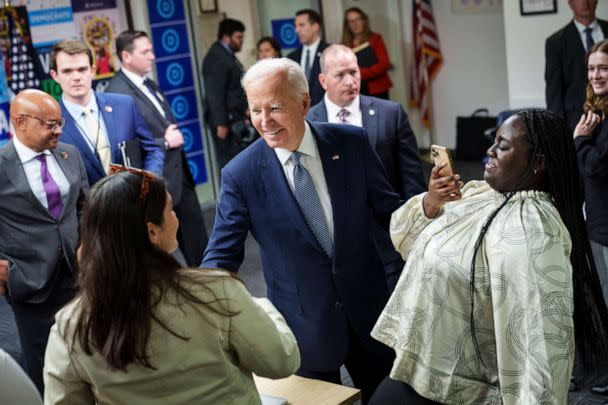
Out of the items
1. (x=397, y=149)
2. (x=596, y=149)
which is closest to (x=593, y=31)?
(x=596, y=149)

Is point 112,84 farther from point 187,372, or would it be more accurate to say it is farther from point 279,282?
point 187,372

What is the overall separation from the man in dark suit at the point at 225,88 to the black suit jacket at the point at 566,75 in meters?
2.98

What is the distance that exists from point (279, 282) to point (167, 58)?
5913 mm

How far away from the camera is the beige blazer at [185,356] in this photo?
201cm

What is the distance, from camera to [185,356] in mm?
2012

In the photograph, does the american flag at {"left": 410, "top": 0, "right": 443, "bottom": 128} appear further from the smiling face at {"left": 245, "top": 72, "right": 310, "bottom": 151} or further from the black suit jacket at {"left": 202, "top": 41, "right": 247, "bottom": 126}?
the smiling face at {"left": 245, "top": 72, "right": 310, "bottom": 151}

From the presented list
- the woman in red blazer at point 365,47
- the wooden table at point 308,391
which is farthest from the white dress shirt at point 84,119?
the woman in red blazer at point 365,47

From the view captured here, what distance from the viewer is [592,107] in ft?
14.4

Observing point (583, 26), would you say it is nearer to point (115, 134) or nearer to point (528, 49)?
point (528, 49)

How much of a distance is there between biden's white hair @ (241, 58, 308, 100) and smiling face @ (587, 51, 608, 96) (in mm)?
2016

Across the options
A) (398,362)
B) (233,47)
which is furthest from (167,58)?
(398,362)

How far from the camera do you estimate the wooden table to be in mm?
2555

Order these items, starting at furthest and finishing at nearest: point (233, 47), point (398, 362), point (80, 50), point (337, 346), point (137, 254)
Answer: point (233, 47) → point (80, 50) → point (337, 346) → point (398, 362) → point (137, 254)

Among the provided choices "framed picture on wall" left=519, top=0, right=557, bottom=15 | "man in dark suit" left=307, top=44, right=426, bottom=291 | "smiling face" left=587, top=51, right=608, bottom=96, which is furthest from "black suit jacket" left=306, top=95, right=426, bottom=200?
"framed picture on wall" left=519, top=0, right=557, bottom=15
